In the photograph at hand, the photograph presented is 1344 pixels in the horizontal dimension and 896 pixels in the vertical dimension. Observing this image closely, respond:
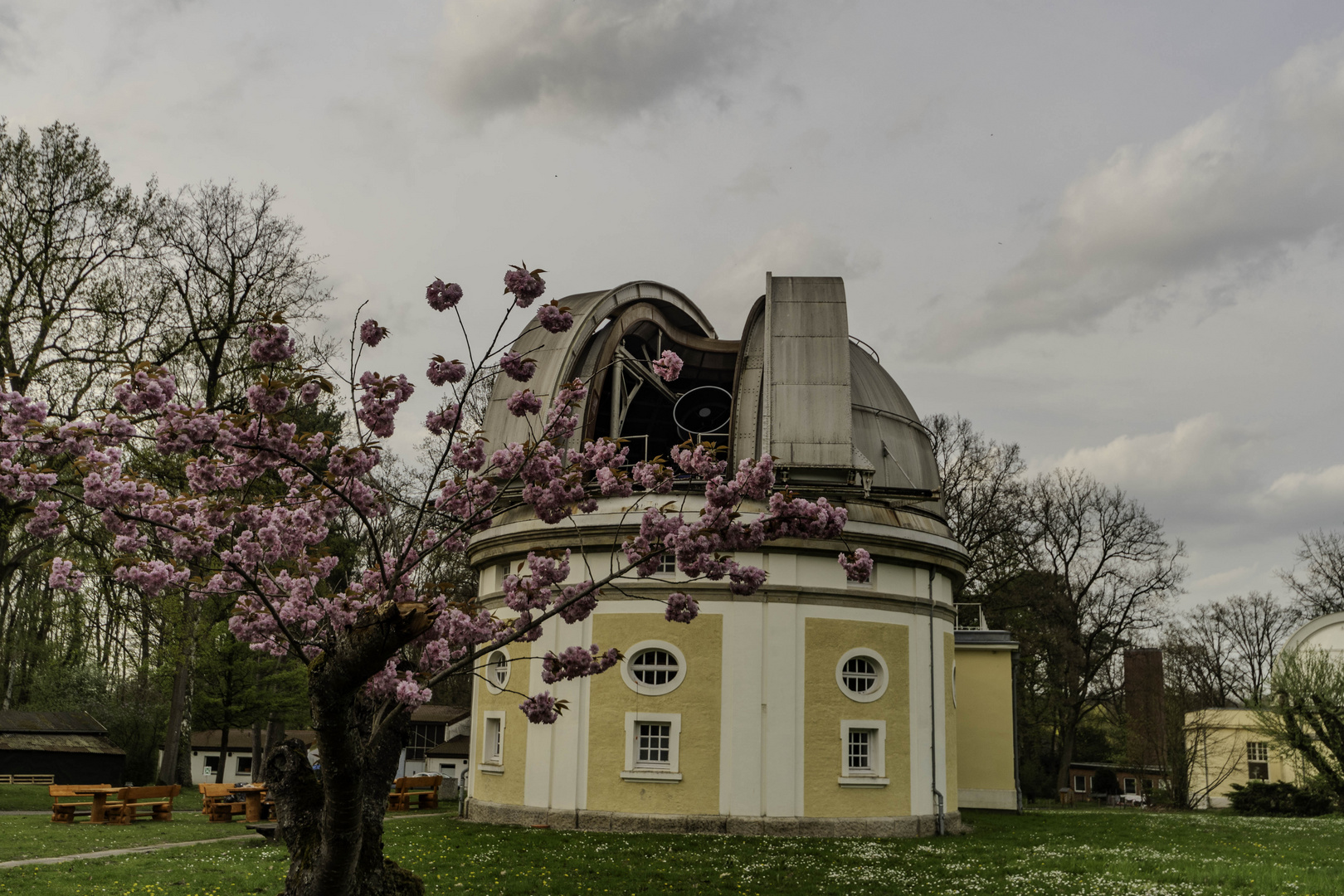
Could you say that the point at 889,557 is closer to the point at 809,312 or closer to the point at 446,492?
the point at 809,312

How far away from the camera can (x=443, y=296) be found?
8.19 metres

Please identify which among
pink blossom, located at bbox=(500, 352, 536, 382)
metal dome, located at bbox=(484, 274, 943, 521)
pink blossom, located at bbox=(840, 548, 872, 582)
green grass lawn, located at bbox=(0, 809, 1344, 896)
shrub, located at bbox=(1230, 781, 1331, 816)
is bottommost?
shrub, located at bbox=(1230, 781, 1331, 816)

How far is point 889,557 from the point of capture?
1964 cm

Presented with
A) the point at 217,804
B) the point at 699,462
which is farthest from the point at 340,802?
the point at 217,804

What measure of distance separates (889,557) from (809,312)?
5.02 meters

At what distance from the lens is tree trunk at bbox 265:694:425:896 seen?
6969 millimetres

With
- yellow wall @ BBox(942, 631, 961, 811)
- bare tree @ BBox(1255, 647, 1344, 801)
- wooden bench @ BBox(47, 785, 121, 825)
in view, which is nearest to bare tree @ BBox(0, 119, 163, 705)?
wooden bench @ BBox(47, 785, 121, 825)

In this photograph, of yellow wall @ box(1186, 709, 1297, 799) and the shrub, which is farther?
yellow wall @ box(1186, 709, 1297, 799)

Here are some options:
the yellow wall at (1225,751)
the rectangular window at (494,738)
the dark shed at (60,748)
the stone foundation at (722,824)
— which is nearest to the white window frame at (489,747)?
the rectangular window at (494,738)

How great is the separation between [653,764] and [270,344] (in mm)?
12994

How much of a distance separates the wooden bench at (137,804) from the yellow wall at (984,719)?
17.2 metres

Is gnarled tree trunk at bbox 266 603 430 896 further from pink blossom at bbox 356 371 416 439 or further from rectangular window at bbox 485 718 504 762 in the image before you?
rectangular window at bbox 485 718 504 762

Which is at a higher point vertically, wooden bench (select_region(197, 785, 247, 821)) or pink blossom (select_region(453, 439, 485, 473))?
pink blossom (select_region(453, 439, 485, 473))

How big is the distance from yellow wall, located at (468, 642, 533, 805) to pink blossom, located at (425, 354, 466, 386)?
11.2 metres
